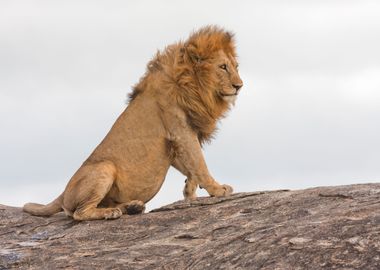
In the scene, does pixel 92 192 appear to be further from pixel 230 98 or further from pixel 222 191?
pixel 230 98

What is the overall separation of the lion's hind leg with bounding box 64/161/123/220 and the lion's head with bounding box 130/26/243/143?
112cm

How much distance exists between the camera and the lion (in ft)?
29.3

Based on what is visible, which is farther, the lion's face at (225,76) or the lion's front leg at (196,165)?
the lion's face at (225,76)

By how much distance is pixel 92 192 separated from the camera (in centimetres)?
876

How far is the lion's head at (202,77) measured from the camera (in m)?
9.12

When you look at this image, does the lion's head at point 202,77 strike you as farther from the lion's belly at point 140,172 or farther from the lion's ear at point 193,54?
the lion's belly at point 140,172

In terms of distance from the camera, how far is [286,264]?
6.11 meters

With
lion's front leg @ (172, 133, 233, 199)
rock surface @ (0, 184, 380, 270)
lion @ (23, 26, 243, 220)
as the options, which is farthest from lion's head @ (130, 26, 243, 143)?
rock surface @ (0, 184, 380, 270)

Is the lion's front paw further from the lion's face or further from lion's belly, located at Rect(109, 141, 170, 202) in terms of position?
the lion's face

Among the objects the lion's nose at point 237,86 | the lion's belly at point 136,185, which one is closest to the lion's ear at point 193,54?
the lion's nose at point 237,86

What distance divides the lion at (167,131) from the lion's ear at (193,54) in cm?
1

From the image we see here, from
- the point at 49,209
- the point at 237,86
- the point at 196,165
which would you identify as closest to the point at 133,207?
the point at 196,165

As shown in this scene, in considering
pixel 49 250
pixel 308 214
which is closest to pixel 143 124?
pixel 49 250

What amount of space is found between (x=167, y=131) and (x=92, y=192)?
1091 millimetres
